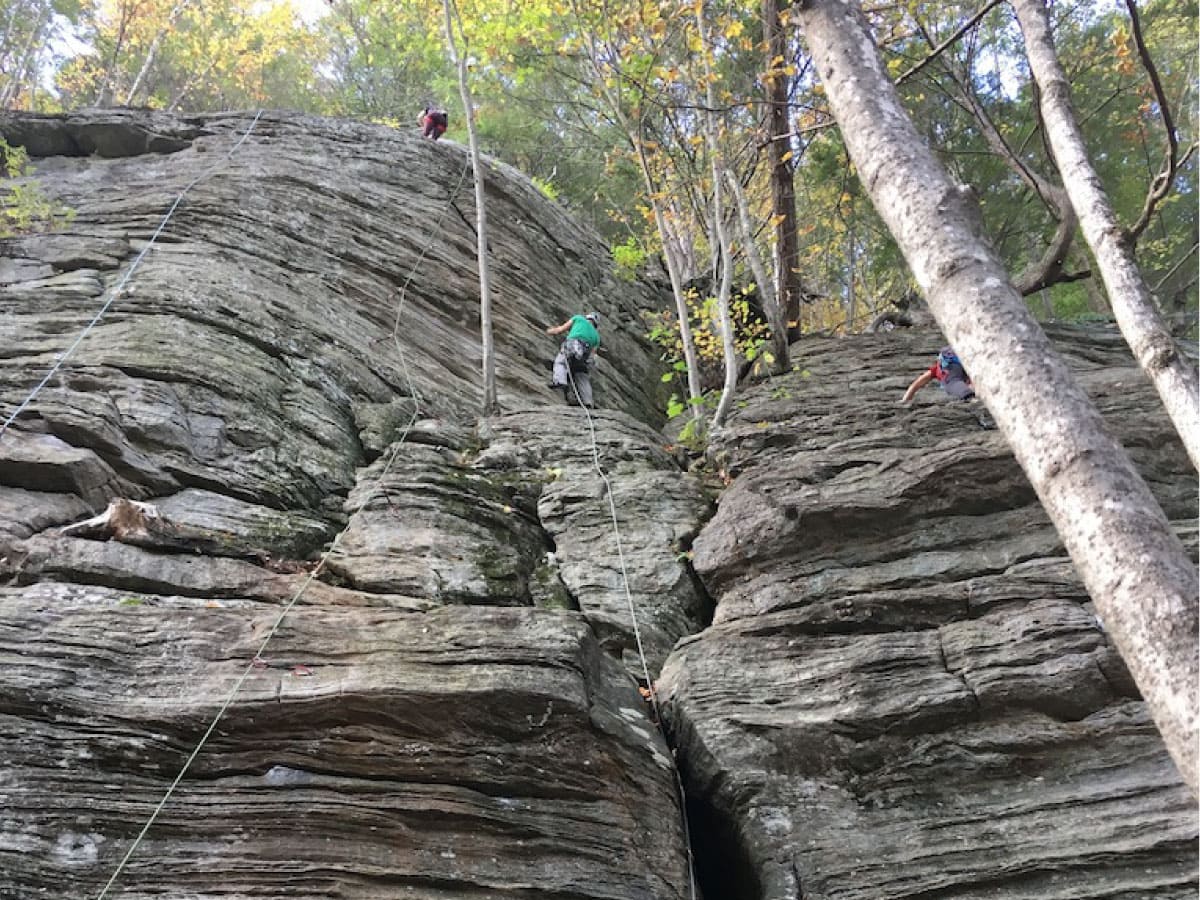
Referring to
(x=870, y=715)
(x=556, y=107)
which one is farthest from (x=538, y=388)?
(x=556, y=107)

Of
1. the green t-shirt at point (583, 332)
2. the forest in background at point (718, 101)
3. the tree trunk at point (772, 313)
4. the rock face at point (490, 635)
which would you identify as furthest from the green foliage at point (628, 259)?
the rock face at point (490, 635)

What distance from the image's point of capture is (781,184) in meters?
14.3

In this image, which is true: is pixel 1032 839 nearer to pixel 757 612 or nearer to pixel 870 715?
pixel 870 715

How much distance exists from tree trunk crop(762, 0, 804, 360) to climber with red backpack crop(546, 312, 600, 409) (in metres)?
3.22

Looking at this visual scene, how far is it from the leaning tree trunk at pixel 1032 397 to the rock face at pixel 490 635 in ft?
10.9

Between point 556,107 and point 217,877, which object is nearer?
point 217,877

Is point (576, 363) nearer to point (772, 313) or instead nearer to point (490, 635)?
point (772, 313)

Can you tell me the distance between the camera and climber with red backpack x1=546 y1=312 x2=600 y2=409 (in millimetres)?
13031

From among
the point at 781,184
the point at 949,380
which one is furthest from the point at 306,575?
the point at 781,184

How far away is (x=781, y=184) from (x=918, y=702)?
10468 millimetres

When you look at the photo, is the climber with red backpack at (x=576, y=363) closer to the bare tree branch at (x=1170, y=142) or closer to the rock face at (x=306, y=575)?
the rock face at (x=306, y=575)

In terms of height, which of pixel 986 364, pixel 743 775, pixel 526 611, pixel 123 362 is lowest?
pixel 743 775

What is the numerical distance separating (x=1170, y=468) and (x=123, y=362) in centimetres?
1028

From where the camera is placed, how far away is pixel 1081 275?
32.1ft
